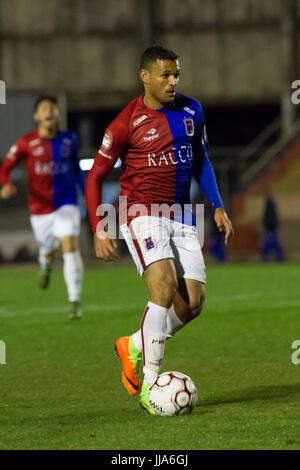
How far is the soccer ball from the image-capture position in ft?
19.8

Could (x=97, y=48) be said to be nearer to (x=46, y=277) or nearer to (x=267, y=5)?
(x=267, y=5)

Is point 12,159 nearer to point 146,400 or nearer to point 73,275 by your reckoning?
point 73,275

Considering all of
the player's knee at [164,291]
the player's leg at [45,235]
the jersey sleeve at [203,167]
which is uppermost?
the jersey sleeve at [203,167]

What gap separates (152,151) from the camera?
664cm

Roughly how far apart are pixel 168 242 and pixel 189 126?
0.81 m

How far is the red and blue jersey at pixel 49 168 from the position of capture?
12.3 metres

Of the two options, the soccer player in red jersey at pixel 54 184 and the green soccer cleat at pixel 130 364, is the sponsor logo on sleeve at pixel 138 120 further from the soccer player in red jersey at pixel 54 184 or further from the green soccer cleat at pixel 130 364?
→ the soccer player in red jersey at pixel 54 184

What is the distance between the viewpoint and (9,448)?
5.22 metres

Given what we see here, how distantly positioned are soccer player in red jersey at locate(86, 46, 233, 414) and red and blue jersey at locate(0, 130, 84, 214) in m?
5.43

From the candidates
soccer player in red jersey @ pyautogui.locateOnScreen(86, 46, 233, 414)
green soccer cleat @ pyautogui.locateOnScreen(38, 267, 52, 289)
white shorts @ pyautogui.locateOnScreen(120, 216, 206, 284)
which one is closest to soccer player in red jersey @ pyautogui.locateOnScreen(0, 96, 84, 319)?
green soccer cleat @ pyautogui.locateOnScreen(38, 267, 52, 289)

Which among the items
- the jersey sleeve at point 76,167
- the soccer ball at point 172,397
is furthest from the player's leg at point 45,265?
the soccer ball at point 172,397

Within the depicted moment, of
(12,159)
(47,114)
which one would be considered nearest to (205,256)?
(12,159)

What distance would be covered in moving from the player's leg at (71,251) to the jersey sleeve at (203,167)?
5003 millimetres
